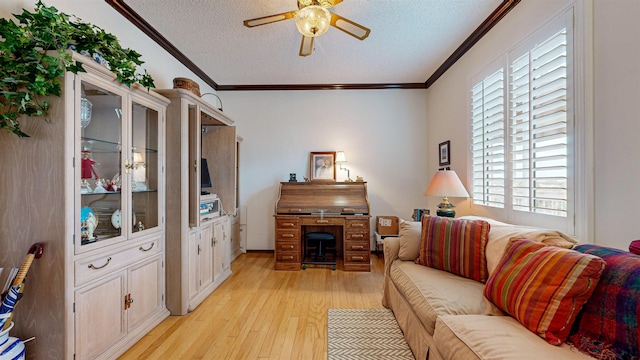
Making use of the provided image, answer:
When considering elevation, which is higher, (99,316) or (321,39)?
(321,39)

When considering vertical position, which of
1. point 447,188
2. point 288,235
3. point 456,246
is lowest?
point 288,235

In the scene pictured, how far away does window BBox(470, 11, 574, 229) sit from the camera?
1.61m

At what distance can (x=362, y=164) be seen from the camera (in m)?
3.99

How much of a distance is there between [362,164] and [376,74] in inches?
51.7

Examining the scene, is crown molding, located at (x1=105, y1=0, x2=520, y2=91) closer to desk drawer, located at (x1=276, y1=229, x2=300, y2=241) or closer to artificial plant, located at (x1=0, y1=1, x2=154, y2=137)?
artificial plant, located at (x1=0, y1=1, x2=154, y2=137)

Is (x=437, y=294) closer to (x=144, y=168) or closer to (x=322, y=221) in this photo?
(x=322, y=221)

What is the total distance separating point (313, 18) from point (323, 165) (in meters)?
2.38

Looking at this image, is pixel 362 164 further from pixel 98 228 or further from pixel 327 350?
pixel 98 228

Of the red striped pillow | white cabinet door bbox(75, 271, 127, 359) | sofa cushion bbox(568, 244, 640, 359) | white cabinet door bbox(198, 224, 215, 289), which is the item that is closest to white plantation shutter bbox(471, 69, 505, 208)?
the red striped pillow

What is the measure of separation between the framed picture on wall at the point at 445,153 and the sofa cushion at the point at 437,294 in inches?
69.9

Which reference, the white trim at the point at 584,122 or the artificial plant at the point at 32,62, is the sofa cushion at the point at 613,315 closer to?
the white trim at the point at 584,122

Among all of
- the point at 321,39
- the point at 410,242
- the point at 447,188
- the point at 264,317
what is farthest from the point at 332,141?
the point at 264,317

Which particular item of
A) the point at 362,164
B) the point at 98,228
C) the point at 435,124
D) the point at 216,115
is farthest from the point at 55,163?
the point at 435,124

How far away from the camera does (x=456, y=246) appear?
183 centimetres
